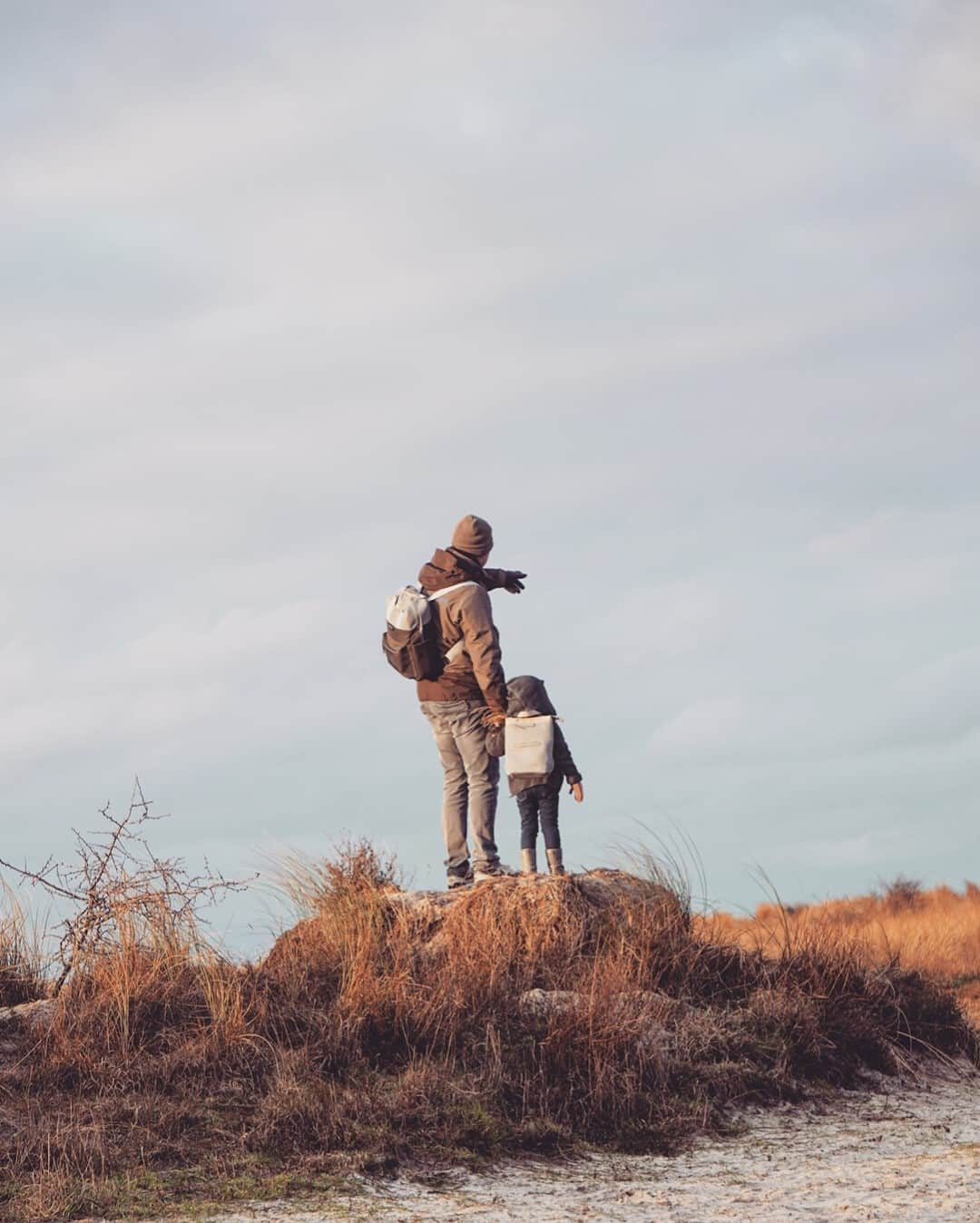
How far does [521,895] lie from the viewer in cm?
1034

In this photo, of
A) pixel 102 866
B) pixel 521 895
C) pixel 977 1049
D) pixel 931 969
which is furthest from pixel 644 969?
pixel 931 969

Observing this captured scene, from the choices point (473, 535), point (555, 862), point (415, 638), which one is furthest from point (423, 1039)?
point (473, 535)

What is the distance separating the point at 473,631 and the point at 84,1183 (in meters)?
4.89

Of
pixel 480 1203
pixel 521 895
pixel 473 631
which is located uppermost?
pixel 473 631

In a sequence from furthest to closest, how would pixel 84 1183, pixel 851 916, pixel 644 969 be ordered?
1. pixel 851 916
2. pixel 644 969
3. pixel 84 1183

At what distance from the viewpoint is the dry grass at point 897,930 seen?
11.3 meters

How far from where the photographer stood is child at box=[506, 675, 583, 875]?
35.4 ft

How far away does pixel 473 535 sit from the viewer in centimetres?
1068

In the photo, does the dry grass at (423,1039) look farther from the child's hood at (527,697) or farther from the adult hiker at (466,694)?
the child's hood at (527,697)

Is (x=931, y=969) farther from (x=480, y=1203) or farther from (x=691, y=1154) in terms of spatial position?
(x=480, y=1203)

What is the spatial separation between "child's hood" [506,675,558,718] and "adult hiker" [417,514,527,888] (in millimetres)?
318

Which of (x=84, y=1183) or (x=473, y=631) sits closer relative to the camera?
(x=84, y=1183)

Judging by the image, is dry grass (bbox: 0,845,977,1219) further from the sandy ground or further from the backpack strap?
the backpack strap

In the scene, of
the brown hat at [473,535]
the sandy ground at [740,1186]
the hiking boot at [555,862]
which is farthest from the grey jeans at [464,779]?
the sandy ground at [740,1186]
